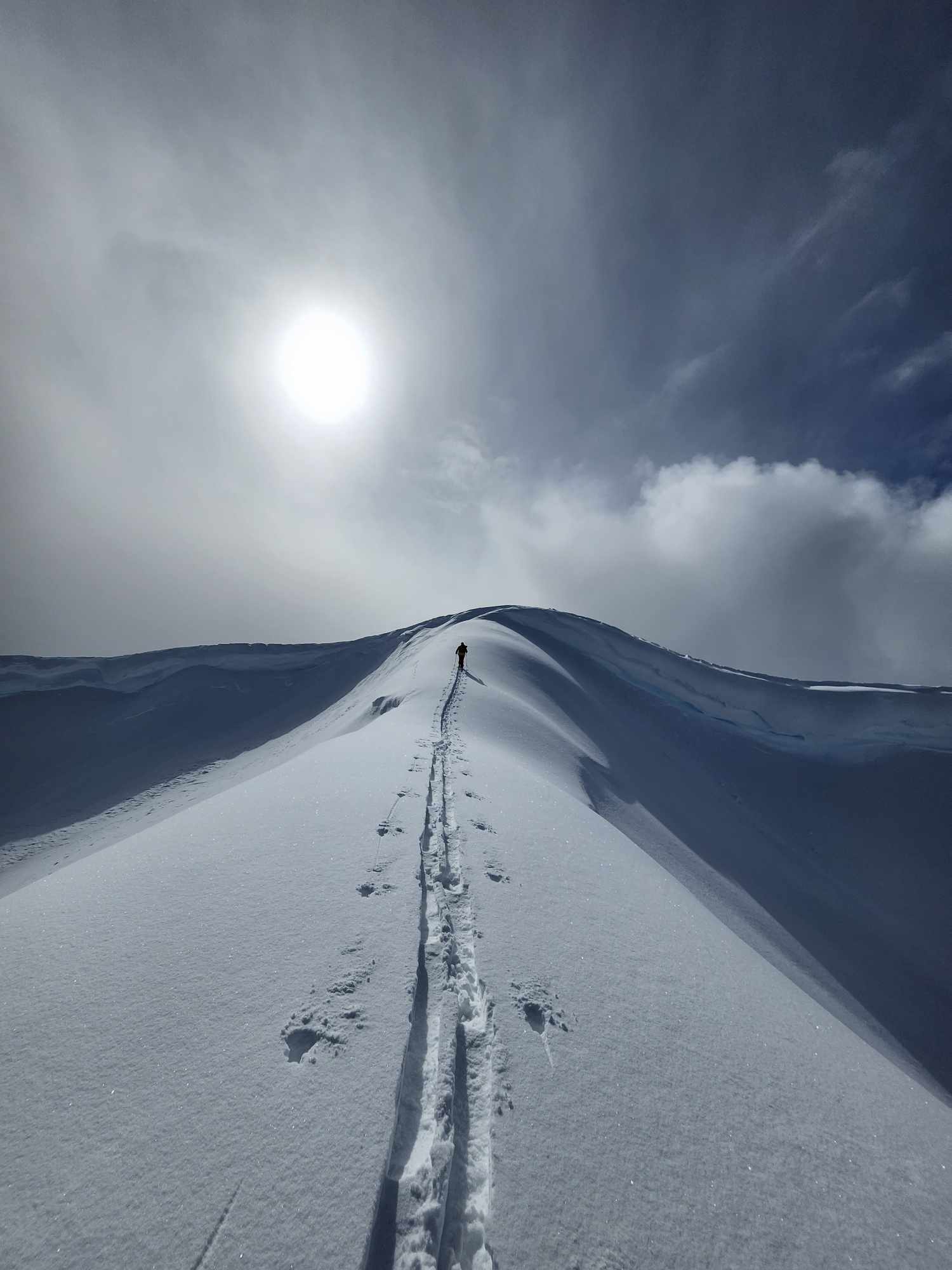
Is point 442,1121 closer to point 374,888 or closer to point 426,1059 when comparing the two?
point 426,1059

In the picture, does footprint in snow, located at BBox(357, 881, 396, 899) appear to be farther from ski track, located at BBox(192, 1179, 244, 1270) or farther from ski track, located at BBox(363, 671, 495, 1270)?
ski track, located at BBox(192, 1179, 244, 1270)

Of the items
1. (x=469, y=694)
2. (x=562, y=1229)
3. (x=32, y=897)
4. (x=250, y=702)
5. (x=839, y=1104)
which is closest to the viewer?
(x=562, y=1229)

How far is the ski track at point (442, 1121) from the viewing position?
240 centimetres

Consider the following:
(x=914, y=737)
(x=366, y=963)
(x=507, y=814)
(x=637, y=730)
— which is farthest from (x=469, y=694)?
(x=914, y=737)

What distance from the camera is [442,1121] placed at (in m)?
2.87

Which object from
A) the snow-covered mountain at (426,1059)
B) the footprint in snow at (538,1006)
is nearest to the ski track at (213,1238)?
the snow-covered mountain at (426,1059)

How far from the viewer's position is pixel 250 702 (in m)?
29.1

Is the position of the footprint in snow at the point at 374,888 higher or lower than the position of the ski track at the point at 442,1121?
higher

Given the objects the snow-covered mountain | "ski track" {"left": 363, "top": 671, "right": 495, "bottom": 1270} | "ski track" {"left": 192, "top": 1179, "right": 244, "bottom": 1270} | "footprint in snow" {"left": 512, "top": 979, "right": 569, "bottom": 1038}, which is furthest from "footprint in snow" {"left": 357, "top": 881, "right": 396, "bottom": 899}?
"ski track" {"left": 192, "top": 1179, "right": 244, "bottom": 1270}

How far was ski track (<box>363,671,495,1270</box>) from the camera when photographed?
2.40 metres

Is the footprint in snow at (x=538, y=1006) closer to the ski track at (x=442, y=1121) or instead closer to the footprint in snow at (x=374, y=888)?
the ski track at (x=442, y=1121)

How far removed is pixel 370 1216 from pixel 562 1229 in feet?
3.22

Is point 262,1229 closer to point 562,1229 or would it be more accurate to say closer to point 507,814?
point 562,1229

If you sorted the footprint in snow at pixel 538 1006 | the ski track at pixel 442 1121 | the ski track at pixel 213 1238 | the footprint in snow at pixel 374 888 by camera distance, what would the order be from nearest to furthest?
the ski track at pixel 213 1238 < the ski track at pixel 442 1121 < the footprint in snow at pixel 538 1006 < the footprint in snow at pixel 374 888
